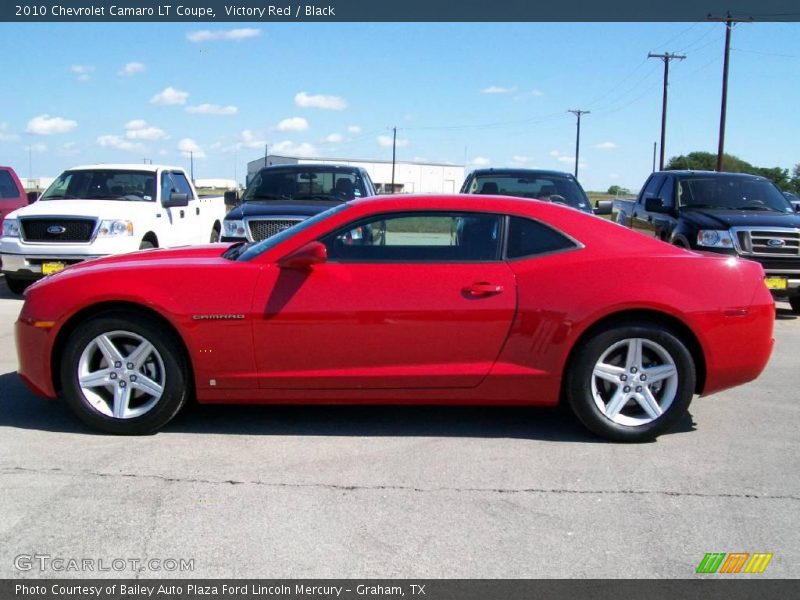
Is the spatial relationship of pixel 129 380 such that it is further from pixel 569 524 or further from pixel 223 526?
pixel 569 524

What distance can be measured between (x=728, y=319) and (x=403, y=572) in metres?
2.82

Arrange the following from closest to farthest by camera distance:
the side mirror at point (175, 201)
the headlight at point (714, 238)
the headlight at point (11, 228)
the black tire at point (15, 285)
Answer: the headlight at point (714, 238), the headlight at point (11, 228), the black tire at point (15, 285), the side mirror at point (175, 201)

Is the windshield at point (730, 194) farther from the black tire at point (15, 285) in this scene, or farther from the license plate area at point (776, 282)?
the black tire at point (15, 285)

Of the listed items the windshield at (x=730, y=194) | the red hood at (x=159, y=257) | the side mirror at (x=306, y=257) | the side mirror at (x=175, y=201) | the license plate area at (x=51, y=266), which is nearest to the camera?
the side mirror at (x=306, y=257)

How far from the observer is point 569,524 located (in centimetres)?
382

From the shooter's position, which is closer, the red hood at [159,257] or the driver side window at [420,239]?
the driver side window at [420,239]

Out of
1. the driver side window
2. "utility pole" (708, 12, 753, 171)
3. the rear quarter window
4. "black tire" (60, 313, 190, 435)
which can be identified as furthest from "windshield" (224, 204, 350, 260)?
"utility pole" (708, 12, 753, 171)

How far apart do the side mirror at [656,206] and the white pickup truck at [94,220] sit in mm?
6769

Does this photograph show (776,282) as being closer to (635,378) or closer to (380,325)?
(635,378)

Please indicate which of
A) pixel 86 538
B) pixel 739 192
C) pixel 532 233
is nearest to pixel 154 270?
pixel 86 538

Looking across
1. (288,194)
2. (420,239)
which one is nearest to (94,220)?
(288,194)

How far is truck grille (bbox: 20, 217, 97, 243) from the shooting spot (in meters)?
10.7

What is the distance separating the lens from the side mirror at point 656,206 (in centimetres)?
1130

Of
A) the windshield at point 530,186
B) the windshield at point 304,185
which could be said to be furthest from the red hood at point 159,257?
the windshield at point 530,186
